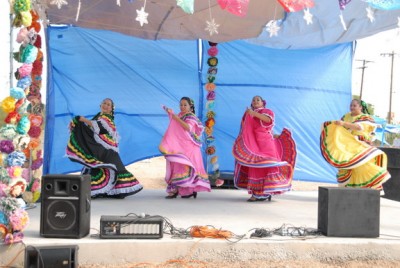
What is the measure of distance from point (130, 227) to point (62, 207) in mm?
548

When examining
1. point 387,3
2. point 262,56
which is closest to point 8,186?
point 387,3

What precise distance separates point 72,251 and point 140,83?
4770 mm

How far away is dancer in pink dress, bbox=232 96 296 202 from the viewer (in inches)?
252

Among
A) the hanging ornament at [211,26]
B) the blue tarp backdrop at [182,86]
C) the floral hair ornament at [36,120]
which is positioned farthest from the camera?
the blue tarp backdrop at [182,86]

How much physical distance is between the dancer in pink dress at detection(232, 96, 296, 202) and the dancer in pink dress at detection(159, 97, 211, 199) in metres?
0.52

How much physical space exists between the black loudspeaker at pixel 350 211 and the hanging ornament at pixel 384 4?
1.85 metres

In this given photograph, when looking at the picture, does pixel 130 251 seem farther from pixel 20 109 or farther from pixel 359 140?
pixel 359 140

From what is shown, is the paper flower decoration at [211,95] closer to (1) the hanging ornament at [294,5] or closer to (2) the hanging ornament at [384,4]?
(1) the hanging ornament at [294,5]

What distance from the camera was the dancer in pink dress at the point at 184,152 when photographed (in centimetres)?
659

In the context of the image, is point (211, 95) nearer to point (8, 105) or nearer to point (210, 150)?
point (210, 150)

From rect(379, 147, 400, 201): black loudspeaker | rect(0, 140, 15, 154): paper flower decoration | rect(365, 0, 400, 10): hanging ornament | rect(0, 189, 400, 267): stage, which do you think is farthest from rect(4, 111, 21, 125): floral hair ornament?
rect(379, 147, 400, 201): black loudspeaker

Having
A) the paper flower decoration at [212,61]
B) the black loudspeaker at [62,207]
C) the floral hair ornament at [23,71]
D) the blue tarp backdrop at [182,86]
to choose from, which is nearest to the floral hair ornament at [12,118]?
the floral hair ornament at [23,71]

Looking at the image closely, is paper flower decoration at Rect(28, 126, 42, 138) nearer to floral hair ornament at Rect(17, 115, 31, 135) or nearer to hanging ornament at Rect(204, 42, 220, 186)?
floral hair ornament at Rect(17, 115, 31, 135)

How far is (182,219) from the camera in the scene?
5000mm
